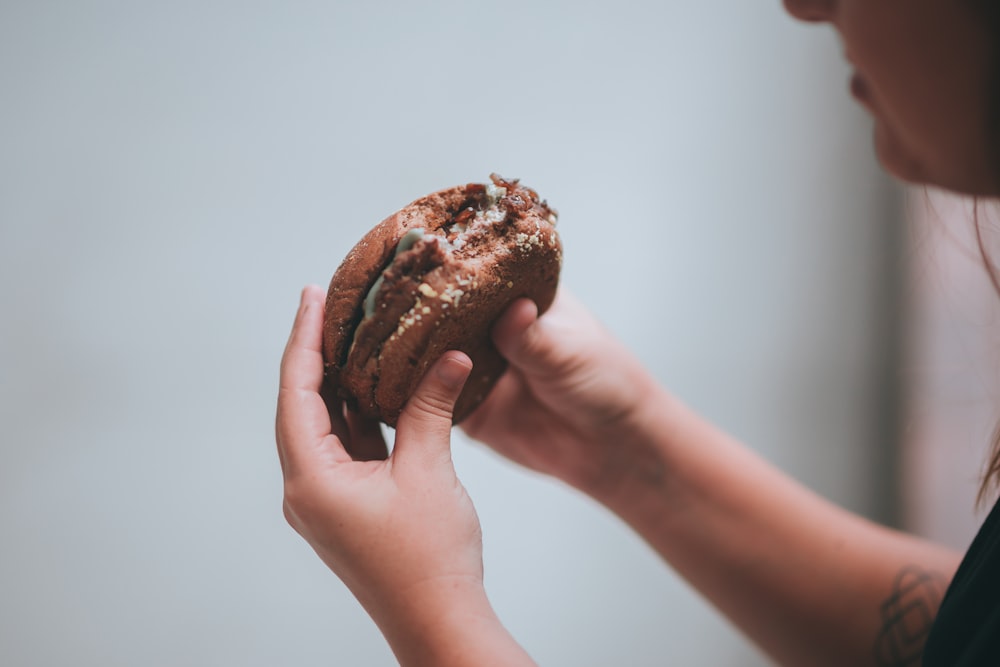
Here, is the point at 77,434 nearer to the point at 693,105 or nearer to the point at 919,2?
the point at 919,2

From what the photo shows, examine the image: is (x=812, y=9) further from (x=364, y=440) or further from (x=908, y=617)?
(x=908, y=617)

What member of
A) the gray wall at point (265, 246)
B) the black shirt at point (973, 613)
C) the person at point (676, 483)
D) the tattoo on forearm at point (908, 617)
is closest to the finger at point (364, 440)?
the person at point (676, 483)

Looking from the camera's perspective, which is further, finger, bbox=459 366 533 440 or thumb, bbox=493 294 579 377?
finger, bbox=459 366 533 440

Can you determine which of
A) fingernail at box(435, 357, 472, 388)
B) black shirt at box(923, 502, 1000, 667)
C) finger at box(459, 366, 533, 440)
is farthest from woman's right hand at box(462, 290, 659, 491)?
black shirt at box(923, 502, 1000, 667)

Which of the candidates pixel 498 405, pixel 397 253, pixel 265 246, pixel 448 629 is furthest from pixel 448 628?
pixel 265 246

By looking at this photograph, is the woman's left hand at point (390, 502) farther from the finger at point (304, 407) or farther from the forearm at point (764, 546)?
the forearm at point (764, 546)

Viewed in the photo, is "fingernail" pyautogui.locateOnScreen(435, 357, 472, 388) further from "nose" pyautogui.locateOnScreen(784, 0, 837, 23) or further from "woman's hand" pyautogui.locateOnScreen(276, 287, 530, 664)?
"nose" pyautogui.locateOnScreen(784, 0, 837, 23)

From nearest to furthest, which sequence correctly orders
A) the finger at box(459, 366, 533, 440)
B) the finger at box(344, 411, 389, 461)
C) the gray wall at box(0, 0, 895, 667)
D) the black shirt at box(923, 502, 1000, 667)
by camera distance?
1. the black shirt at box(923, 502, 1000, 667)
2. the finger at box(344, 411, 389, 461)
3. the gray wall at box(0, 0, 895, 667)
4. the finger at box(459, 366, 533, 440)
